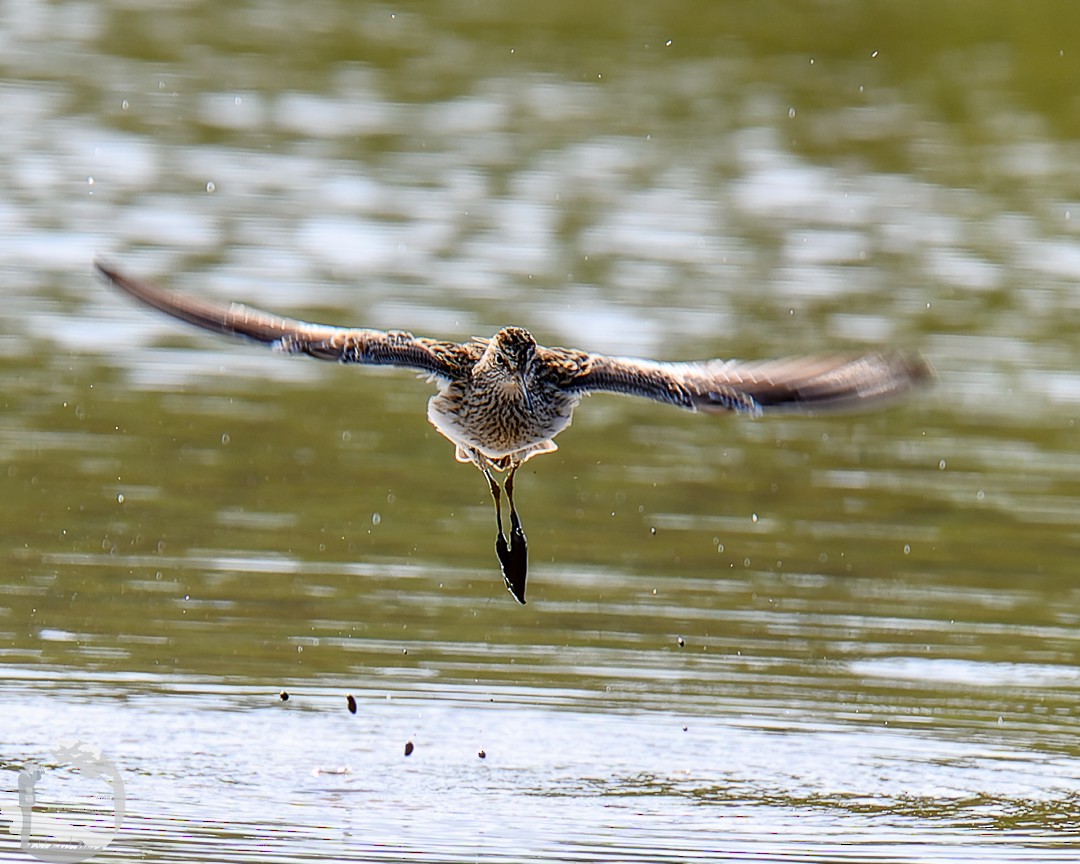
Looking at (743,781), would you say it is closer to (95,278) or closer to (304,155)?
(95,278)

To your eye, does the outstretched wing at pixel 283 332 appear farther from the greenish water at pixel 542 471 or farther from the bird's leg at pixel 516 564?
the greenish water at pixel 542 471

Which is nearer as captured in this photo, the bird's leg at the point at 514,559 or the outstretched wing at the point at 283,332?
the outstretched wing at the point at 283,332

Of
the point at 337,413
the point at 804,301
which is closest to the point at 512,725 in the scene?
the point at 337,413

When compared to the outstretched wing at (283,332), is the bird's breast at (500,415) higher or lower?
higher

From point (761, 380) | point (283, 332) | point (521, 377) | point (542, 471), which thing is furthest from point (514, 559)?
point (542, 471)

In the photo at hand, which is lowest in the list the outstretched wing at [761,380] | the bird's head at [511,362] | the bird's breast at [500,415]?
the outstretched wing at [761,380]

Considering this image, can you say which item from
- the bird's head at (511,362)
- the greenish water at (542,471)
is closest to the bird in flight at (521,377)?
the bird's head at (511,362)

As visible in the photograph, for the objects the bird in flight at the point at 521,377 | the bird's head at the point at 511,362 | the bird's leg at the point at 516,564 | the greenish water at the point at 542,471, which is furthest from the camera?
the bird's leg at the point at 516,564
